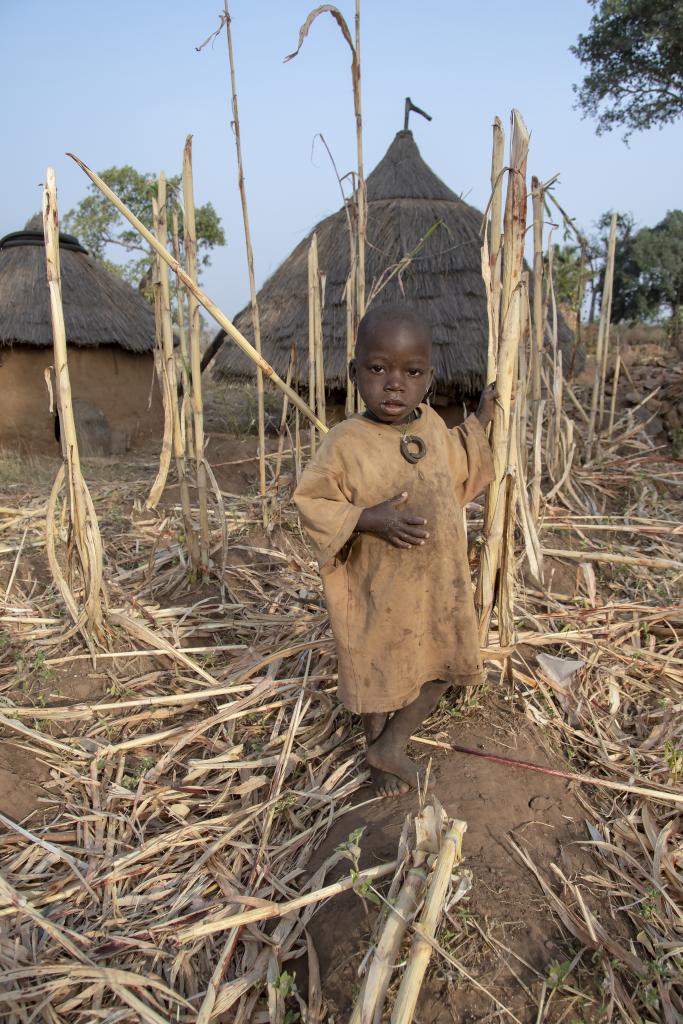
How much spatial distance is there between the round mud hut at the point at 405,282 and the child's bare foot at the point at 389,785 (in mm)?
4374

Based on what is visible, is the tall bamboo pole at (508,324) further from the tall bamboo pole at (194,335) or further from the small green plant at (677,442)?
the small green plant at (677,442)

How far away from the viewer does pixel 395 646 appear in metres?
1.70

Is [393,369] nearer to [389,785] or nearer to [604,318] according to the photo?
[389,785]

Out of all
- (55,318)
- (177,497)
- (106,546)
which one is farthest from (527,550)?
(177,497)

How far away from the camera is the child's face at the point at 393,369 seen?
1.51m

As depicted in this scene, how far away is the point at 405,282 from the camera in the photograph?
6012 millimetres

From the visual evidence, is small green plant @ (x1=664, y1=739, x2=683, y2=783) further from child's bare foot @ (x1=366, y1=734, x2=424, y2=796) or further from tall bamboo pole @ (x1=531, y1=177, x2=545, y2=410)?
tall bamboo pole @ (x1=531, y1=177, x2=545, y2=410)

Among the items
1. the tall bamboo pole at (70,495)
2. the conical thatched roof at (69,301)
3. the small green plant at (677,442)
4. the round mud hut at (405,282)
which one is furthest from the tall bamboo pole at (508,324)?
the conical thatched roof at (69,301)

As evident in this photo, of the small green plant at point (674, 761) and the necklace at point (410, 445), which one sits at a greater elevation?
the necklace at point (410, 445)

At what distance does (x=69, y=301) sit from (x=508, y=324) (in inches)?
261

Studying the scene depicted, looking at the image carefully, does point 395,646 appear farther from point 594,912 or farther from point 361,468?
point 594,912

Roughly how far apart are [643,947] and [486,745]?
55cm

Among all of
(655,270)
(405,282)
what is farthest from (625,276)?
(405,282)

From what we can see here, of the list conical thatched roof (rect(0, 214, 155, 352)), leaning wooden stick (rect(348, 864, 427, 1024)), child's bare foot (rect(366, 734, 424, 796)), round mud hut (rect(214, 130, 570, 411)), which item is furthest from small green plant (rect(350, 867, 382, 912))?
conical thatched roof (rect(0, 214, 155, 352))
